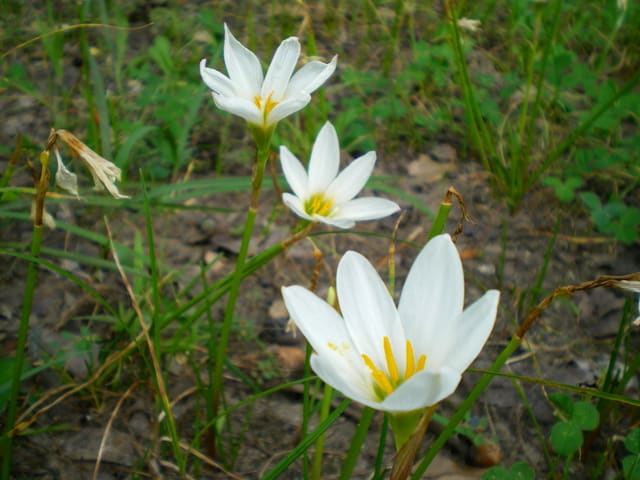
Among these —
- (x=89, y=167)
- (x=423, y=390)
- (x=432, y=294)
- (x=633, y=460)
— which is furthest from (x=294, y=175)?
(x=633, y=460)

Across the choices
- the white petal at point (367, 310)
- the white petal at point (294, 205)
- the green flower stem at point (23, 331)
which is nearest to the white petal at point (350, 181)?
the white petal at point (294, 205)

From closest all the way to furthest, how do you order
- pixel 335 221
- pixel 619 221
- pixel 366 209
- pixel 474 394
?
pixel 474 394
pixel 335 221
pixel 366 209
pixel 619 221

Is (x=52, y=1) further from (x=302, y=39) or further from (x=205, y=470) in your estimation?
(x=205, y=470)

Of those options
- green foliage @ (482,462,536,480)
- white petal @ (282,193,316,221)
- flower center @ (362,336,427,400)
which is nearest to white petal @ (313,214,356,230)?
white petal @ (282,193,316,221)

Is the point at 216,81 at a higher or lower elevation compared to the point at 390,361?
higher

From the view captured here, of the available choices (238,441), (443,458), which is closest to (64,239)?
(238,441)

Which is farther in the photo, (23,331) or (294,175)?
(294,175)

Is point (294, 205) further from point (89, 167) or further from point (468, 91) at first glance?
point (468, 91)
